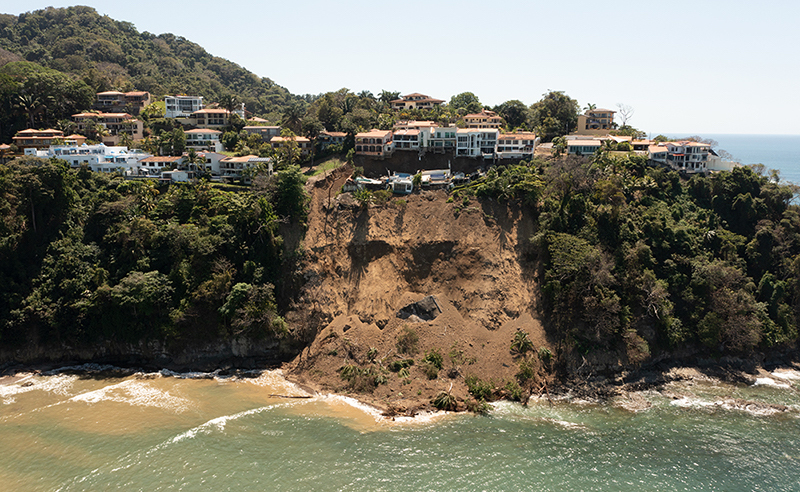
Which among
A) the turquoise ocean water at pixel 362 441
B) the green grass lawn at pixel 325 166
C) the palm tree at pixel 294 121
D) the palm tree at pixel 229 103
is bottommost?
the turquoise ocean water at pixel 362 441

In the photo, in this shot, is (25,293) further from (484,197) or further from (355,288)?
(484,197)

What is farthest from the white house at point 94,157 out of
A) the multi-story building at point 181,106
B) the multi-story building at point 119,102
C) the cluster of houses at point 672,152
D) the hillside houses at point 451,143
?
the cluster of houses at point 672,152

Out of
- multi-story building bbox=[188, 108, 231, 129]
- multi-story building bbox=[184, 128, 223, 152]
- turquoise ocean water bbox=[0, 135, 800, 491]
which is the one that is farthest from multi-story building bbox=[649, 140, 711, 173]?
multi-story building bbox=[188, 108, 231, 129]

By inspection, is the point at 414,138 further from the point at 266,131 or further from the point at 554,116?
the point at 554,116

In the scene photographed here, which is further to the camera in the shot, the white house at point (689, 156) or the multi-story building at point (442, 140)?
the multi-story building at point (442, 140)

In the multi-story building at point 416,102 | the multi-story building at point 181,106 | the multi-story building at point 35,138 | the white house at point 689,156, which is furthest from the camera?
the multi-story building at point 416,102

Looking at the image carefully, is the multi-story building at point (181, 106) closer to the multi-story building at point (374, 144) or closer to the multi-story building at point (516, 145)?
the multi-story building at point (374, 144)
